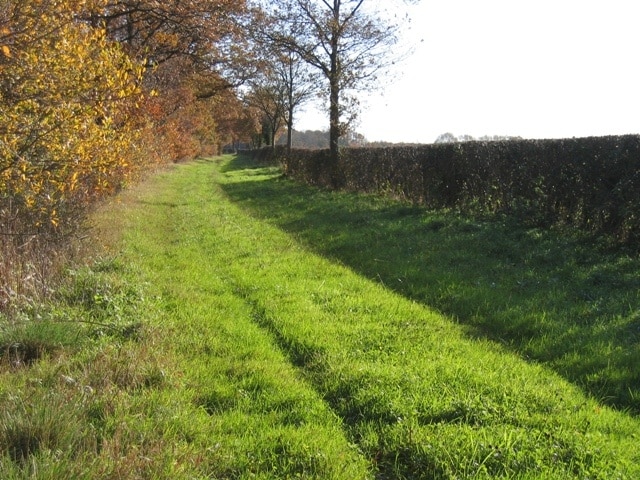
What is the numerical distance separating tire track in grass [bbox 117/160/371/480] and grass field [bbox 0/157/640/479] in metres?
0.02

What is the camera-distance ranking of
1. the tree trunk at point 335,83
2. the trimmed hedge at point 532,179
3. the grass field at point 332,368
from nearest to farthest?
1. the grass field at point 332,368
2. the trimmed hedge at point 532,179
3. the tree trunk at point 335,83

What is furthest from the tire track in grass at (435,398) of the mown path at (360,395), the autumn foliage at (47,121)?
the autumn foliage at (47,121)

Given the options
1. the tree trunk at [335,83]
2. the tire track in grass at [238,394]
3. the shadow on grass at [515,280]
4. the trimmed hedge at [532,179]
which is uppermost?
the tree trunk at [335,83]

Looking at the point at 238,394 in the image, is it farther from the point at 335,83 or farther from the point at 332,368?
the point at 335,83

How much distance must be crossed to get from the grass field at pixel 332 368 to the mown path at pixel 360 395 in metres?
0.02

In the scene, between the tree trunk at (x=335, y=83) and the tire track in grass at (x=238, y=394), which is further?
the tree trunk at (x=335, y=83)

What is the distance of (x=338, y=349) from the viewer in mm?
5230

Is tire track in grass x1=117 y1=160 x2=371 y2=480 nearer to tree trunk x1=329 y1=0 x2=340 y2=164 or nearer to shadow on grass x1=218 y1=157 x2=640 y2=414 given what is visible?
shadow on grass x1=218 y1=157 x2=640 y2=414

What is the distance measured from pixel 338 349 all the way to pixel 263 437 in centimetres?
170

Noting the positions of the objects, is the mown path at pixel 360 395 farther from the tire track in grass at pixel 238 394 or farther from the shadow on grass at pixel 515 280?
the shadow on grass at pixel 515 280

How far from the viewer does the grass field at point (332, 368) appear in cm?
340

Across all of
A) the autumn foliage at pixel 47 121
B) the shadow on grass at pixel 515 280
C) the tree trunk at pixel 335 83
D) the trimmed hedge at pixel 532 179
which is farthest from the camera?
the tree trunk at pixel 335 83

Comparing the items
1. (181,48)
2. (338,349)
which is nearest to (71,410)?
(338,349)

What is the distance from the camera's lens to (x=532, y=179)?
11.0 metres
